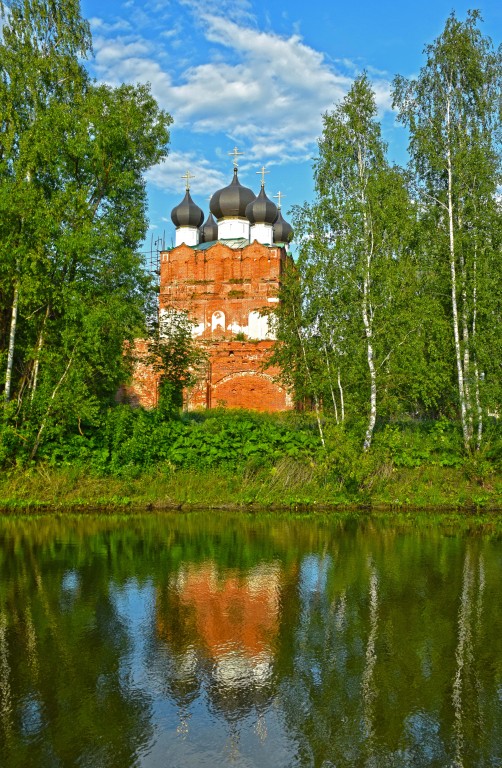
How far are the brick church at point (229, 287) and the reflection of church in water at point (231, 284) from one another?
50 mm

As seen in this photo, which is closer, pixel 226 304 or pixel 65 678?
pixel 65 678

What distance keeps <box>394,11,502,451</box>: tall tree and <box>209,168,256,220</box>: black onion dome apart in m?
25.9

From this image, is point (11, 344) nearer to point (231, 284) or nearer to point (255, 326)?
point (255, 326)

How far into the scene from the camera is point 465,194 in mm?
15867

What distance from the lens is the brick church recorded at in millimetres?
35656

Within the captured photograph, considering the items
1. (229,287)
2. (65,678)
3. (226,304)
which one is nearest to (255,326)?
(226,304)

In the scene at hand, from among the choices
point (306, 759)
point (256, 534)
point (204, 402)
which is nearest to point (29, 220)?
point (256, 534)

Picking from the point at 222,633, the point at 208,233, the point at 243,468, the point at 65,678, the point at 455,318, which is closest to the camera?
the point at 65,678

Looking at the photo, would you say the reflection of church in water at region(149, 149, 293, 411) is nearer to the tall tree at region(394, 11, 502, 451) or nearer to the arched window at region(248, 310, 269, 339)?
the arched window at region(248, 310, 269, 339)

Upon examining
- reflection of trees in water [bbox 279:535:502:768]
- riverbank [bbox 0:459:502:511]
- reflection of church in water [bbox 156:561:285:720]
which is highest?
riverbank [bbox 0:459:502:511]

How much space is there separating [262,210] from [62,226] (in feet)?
94.3

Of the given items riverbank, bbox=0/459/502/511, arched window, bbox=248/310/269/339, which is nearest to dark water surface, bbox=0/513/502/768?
riverbank, bbox=0/459/502/511

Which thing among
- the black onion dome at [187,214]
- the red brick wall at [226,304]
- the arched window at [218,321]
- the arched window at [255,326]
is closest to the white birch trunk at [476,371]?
the red brick wall at [226,304]

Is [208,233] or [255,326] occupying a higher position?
[208,233]
